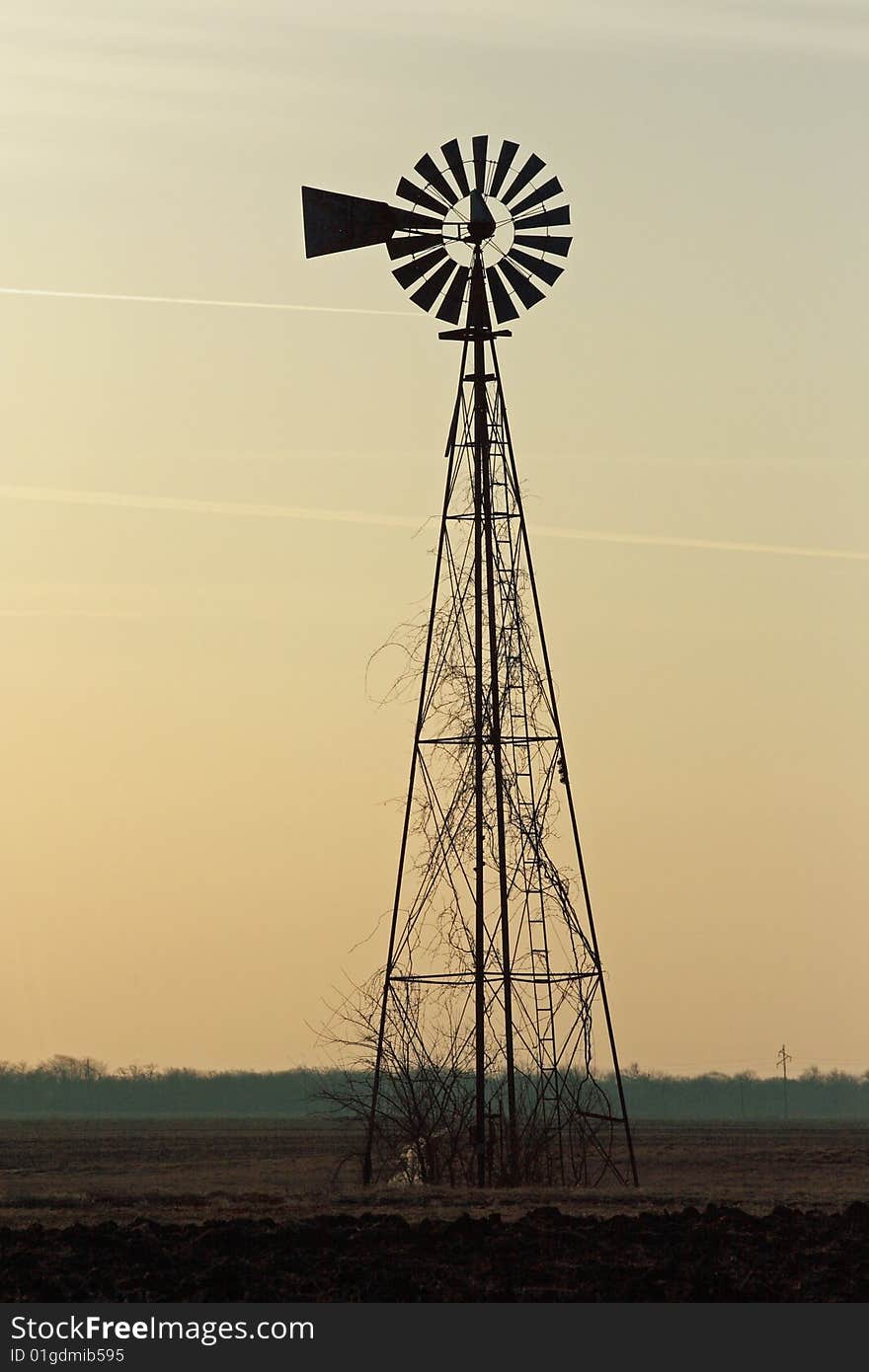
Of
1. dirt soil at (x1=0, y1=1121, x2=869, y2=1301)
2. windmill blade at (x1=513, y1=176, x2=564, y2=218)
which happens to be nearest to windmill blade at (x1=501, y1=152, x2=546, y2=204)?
windmill blade at (x1=513, y1=176, x2=564, y2=218)

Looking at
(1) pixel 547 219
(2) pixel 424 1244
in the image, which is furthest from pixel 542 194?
(2) pixel 424 1244

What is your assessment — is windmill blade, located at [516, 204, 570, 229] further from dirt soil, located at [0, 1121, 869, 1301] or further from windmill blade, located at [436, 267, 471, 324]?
dirt soil, located at [0, 1121, 869, 1301]

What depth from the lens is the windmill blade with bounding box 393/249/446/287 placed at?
37.8 metres

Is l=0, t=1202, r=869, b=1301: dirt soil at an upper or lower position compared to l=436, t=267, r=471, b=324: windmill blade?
lower

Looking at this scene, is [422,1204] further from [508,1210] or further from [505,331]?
[505,331]

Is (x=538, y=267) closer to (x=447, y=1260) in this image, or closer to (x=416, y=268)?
(x=416, y=268)

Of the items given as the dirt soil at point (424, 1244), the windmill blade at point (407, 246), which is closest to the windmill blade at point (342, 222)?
the windmill blade at point (407, 246)

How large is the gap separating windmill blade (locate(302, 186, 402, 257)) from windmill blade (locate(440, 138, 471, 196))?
113 cm

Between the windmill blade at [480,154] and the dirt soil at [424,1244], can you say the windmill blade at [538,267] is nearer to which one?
the windmill blade at [480,154]

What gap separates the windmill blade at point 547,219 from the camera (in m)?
37.9

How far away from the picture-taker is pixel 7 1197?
1401 inches

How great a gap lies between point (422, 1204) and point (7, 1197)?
7.15m

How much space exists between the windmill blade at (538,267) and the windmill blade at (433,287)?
3.40ft

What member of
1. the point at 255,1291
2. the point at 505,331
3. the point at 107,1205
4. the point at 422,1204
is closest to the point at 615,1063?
the point at 422,1204
